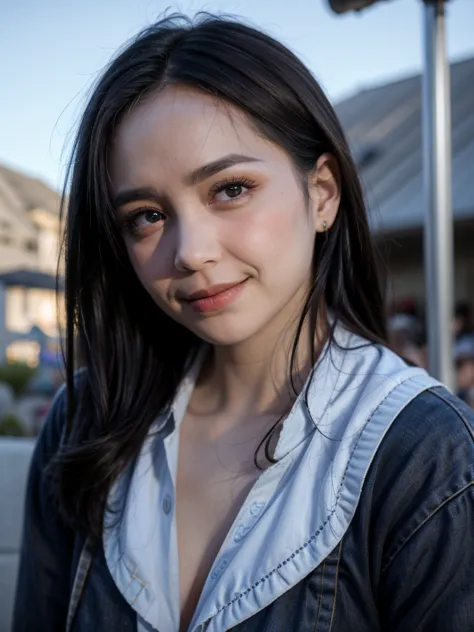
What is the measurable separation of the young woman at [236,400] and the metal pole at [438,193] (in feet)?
1.88

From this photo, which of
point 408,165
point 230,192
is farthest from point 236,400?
point 408,165

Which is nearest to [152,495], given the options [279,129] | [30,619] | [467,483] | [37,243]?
[30,619]

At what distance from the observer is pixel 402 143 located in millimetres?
9078

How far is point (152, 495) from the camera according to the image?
1.30 m

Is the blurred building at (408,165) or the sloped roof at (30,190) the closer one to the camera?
the blurred building at (408,165)

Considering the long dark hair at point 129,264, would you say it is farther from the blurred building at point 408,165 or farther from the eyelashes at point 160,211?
the blurred building at point 408,165

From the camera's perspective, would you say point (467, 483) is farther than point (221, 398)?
No

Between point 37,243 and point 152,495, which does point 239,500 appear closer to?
point 152,495

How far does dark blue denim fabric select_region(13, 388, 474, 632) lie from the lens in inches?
37.5

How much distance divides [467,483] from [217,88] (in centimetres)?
73

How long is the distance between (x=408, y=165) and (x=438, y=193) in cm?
687

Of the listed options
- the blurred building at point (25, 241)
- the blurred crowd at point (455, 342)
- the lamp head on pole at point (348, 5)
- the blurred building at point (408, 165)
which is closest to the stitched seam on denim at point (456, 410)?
the lamp head on pole at point (348, 5)

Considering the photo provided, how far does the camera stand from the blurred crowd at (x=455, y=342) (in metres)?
3.95

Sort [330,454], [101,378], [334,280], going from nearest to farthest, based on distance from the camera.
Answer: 1. [330,454]
2. [334,280]
3. [101,378]
